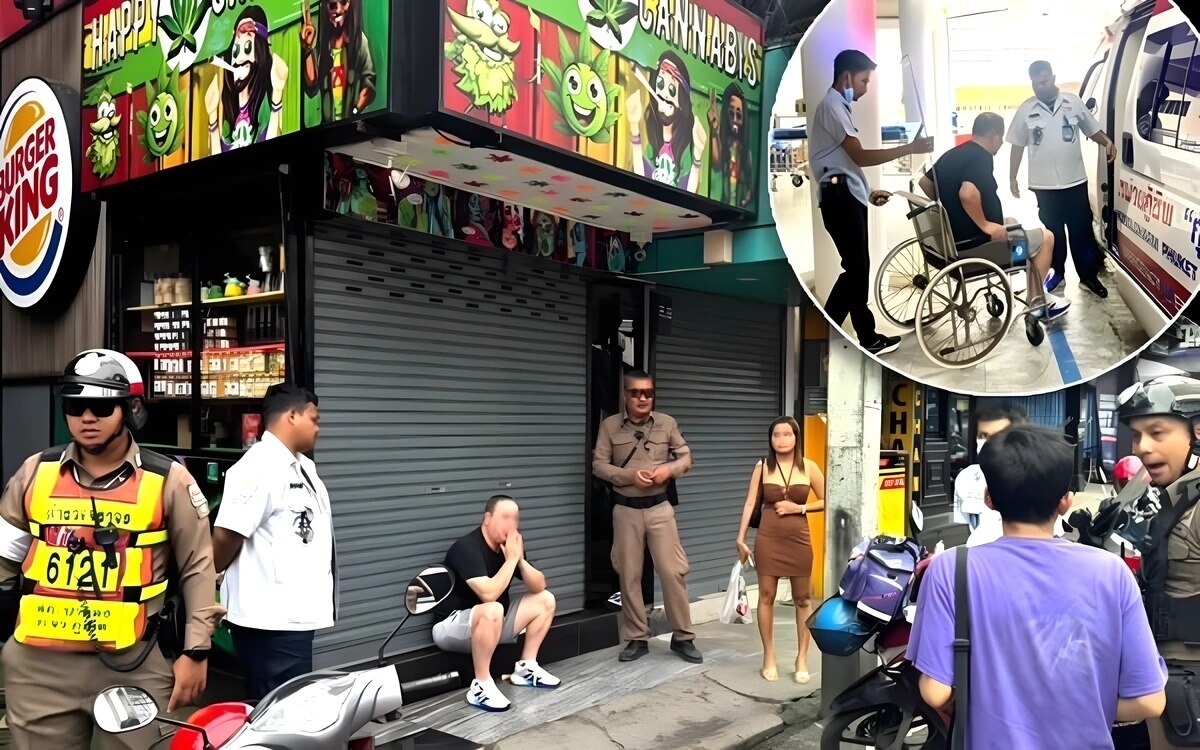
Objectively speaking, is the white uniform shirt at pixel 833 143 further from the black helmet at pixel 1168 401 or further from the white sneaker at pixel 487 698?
the white sneaker at pixel 487 698

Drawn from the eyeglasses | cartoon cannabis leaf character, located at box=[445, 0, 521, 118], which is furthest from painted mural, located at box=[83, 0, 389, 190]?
the eyeglasses

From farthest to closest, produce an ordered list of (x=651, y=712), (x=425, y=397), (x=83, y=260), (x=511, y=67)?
(x=83, y=260) < (x=425, y=397) < (x=651, y=712) < (x=511, y=67)

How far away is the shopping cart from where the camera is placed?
259 inches

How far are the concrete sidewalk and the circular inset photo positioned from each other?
101 inches

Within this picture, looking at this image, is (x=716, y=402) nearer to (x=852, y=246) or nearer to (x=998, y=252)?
(x=852, y=246)

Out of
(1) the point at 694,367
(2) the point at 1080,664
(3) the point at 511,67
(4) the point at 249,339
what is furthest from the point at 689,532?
(2) the point at 1080,664

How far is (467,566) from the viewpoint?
18.2 feet

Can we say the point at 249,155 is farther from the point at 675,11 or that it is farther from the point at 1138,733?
the point at 1138,733

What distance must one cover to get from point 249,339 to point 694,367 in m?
4.30

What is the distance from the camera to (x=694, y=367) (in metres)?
8.58

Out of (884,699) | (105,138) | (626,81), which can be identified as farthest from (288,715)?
(105,138)

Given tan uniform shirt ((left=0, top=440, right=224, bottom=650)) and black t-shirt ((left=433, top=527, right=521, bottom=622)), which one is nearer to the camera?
tan uniform shirt ((left=0, top=440, right=224, bottom=650))

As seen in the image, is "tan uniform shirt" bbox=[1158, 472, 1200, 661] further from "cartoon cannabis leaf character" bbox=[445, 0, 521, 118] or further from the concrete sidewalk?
"cartoon cannabis leaf character" bbox=[445, 0, 521, 118]

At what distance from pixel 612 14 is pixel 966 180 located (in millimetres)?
2832
